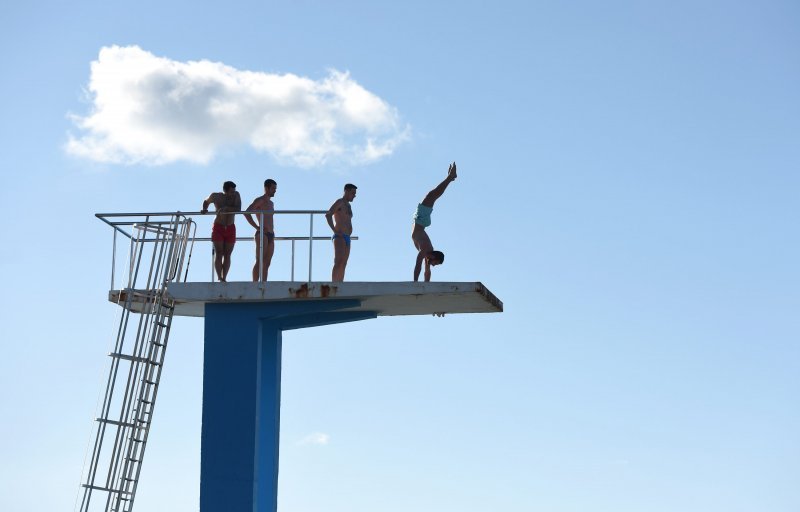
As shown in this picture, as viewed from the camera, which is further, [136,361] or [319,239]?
[319,239]

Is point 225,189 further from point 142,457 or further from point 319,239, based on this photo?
point 142,457

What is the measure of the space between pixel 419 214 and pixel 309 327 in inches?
96.8

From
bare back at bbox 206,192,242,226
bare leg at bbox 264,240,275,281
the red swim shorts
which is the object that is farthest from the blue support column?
bare back at bbox 206,192,242,226

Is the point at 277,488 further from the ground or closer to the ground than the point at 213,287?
closer to the ground

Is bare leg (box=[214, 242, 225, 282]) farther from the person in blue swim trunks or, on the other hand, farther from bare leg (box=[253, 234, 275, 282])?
the person in blue swim trunks

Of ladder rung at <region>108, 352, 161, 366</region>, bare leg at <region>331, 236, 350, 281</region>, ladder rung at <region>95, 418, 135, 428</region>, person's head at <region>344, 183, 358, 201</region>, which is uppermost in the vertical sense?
person's head at <region>344, 183, 358, 201</region>

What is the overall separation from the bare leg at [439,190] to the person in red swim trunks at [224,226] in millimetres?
2719

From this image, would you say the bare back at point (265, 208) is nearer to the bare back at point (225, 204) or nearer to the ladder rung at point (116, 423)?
the bare back at point (225, 204)

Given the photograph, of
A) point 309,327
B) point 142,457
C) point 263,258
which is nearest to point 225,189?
point 263,258

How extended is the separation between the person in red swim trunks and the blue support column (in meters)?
0.76

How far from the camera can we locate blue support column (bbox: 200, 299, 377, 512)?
18688 mm

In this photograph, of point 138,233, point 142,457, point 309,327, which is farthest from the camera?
point 309,327

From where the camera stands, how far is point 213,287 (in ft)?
63.0

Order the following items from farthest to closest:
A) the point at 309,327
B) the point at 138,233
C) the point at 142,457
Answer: the point at 309,327 → the point at 138,233 → the point at 142,457
